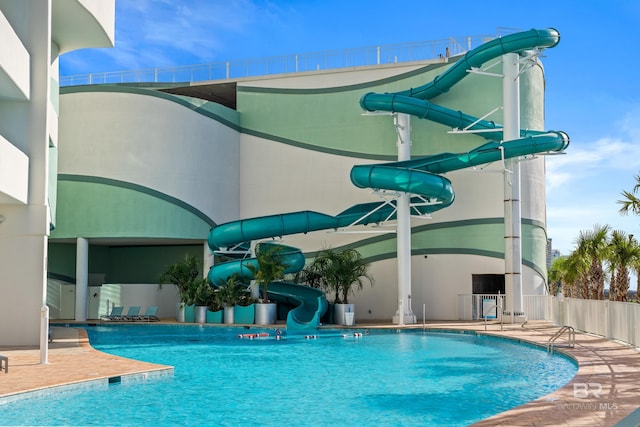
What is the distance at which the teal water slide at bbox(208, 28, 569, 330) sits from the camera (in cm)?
2273

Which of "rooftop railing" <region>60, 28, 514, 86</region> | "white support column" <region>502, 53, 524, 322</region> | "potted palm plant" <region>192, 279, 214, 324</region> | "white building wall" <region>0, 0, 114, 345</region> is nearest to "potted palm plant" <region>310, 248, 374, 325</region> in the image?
"potted palm plant" <region>192, 279, 214, 324</region>

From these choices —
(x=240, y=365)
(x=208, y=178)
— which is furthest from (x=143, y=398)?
(x=208, y=178)

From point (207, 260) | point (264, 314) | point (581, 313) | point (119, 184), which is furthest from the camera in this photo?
point (207, 260)

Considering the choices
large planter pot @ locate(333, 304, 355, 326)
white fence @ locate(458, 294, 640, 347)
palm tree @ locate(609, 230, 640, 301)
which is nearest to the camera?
white fence @ locate(458, 294, 640, 347)

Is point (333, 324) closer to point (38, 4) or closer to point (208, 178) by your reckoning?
point (208, 178)

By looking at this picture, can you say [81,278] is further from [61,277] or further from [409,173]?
[409,173]

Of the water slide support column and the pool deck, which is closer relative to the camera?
the pool deck

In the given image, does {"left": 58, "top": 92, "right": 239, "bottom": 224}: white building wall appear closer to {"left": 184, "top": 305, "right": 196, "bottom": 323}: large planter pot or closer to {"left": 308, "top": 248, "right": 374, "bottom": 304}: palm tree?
{"left": 184, "top": 305, "right": 196, "bottom": 323}: large planter pot

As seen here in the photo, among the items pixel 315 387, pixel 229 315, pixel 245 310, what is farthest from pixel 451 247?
pixel 315 387

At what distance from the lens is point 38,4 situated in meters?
15.3

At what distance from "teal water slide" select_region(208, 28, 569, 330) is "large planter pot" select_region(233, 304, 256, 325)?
100 centimetres

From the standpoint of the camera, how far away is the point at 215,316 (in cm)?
2597

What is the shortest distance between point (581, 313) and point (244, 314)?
38.4ft

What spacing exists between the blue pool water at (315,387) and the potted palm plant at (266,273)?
5.79 metres
